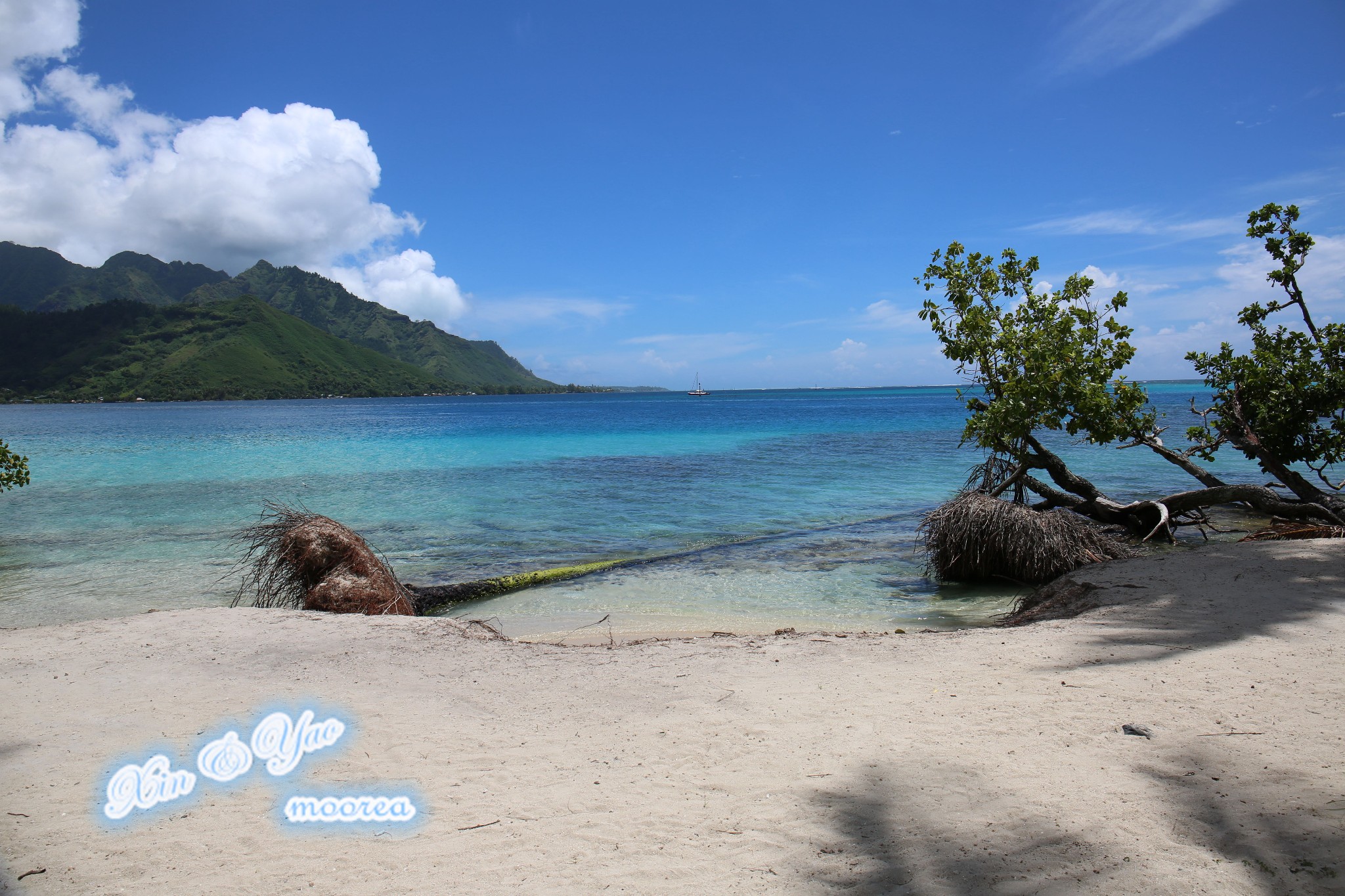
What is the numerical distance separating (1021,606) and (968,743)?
524 centimetres

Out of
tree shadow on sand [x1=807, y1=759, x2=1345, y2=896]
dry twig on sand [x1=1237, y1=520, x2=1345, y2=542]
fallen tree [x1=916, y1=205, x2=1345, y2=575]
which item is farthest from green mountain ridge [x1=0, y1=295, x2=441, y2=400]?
tree shadow on sand [x1=807, y1=759, x2=1345, y2=896]

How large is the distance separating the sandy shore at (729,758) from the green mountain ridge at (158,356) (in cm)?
15552

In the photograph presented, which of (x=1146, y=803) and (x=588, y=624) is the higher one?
(x=1146, y=803)

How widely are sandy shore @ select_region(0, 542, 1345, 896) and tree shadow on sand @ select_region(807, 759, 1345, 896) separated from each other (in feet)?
0.05

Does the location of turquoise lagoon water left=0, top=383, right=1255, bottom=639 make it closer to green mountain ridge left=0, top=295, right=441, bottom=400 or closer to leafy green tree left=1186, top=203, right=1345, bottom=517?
leafy green tree left=1186, top=203, right=1345, bottom=517

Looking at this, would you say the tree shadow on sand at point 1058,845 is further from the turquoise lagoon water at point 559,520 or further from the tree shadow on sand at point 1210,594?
the turquoise lagoon water at point 559,520

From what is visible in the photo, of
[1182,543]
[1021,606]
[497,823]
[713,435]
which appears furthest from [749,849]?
[713,435]

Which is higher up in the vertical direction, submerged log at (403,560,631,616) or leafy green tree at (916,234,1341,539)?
leafy green tree at (916,234,1341,539)

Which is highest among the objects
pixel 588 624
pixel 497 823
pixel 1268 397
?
A: pixel 1268 397

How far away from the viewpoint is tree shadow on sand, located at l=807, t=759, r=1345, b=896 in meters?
2.93

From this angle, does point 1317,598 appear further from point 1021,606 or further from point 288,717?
point 288,717

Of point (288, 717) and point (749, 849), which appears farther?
point (288, 717)

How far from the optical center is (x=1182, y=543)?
39.2ft

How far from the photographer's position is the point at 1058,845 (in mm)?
3205
